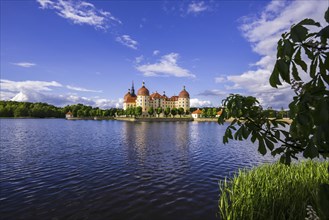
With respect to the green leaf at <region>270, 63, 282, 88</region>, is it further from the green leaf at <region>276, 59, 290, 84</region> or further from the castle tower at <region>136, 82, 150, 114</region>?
the castle tower at <region>136, 82, 150, 114</region>

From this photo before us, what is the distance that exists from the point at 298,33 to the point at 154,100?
17282cm

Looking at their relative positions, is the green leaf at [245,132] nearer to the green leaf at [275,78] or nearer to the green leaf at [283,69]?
the green leaf at [275,78]

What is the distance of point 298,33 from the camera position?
203cm

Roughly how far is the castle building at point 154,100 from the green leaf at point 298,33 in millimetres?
163586

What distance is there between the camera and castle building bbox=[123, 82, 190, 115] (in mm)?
167500

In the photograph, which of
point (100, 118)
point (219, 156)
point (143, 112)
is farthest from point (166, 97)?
point (219, 156)

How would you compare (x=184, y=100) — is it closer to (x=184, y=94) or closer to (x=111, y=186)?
(x=184, y=94)

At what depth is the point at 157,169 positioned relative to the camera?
20.1 meters

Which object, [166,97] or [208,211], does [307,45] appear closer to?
[208,211]

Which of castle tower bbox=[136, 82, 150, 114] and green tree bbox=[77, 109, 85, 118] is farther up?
castle tower bbox=[136, 82, 150, 114]

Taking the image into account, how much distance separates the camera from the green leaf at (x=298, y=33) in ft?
6.54

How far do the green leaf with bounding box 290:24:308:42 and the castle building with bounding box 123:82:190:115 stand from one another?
537ft

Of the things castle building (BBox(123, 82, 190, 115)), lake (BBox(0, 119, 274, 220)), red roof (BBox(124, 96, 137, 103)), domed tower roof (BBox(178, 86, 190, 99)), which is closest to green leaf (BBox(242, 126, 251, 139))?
lake (BBox(0, 119, 274, 220))

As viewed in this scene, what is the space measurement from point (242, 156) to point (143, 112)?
5534 inches
